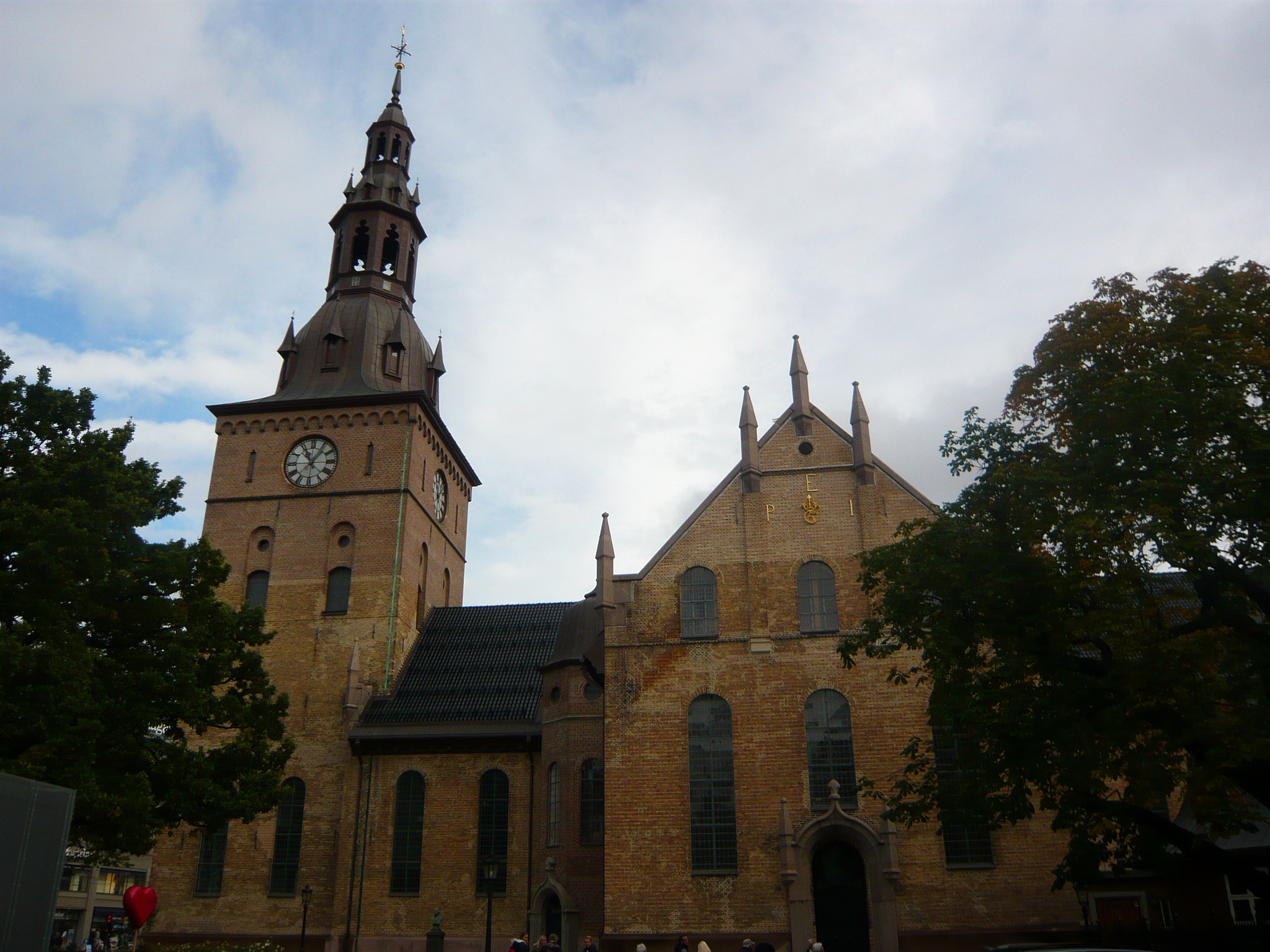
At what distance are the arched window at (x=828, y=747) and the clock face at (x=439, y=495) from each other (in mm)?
20901

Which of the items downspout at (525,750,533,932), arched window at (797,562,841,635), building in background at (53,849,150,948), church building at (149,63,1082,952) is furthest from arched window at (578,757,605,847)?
building in background at (53,849,150,948)

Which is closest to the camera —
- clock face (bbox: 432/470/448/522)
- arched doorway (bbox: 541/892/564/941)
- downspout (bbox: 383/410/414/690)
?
arched doorway (bbox: 541/892/564/941)

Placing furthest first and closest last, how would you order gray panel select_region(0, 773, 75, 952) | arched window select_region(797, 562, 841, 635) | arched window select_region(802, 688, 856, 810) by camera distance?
arched window select_region(797, 562, 841, 635) → arched window select_region(802, 688, 856, 810) → gray panel select_region(0, 773, 75, 952)

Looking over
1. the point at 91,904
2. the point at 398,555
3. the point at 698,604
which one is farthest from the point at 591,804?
the point at 91,904

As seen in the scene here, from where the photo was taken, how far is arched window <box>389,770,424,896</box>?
33.0m

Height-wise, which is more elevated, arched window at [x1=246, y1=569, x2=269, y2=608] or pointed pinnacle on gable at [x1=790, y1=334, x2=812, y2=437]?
pointed pinnacle on gable at [x1=790, y1=334, x2=812, y2=437]

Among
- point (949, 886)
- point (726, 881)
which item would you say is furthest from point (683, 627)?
→ point (949, 886)

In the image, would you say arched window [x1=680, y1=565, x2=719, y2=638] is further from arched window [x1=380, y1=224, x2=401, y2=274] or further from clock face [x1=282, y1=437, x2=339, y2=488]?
arched window [x1=380, y1=224, x2=401, y2=274]

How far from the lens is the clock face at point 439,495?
142 feet

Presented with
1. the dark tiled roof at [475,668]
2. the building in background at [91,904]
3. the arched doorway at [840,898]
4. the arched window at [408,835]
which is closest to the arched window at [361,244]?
the dark tiled roof at [475,668]

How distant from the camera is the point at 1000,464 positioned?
725 inches

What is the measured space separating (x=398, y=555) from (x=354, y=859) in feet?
34.7

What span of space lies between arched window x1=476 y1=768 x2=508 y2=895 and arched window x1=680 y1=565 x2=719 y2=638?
9843mm

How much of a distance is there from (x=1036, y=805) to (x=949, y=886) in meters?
2.87
